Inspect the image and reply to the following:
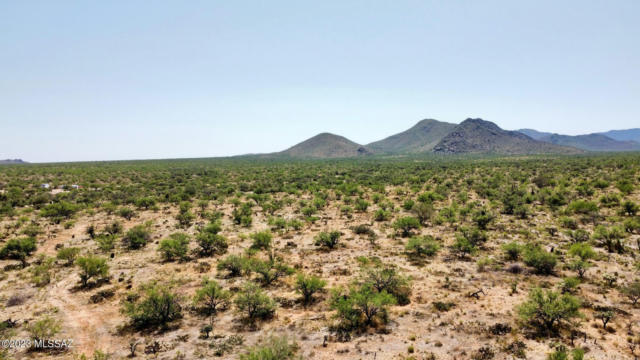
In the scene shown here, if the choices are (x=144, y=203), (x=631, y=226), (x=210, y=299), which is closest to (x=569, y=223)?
(x=631, y=226)

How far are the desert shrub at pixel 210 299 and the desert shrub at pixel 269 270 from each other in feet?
8.75

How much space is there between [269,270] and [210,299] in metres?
4.05

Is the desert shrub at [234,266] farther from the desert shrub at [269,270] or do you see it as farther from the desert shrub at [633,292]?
the desert shrub at [633,292]

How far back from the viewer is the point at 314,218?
31797 mm

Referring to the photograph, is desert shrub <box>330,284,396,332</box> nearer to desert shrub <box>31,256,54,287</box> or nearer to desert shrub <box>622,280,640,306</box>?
desert shrub <box>622,280,640,306</box>

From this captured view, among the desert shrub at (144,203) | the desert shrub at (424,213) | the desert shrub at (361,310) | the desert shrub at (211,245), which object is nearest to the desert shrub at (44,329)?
the desert shrub at (211,245)

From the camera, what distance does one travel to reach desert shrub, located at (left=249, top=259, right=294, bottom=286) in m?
17.8

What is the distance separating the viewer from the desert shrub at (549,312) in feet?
40.2

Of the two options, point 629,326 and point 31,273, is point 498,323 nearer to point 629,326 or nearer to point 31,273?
point 629,326

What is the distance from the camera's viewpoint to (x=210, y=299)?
1541 cm

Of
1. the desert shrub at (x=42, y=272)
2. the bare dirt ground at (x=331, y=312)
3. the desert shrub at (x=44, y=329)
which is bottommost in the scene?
the bare dirt ground at (x=331, y=312)

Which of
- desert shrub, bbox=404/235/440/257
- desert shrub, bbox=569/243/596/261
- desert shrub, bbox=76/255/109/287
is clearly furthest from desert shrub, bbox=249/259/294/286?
desert shrub, bbox=569/243/596/261

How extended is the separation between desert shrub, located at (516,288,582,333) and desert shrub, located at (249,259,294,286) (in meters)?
12.6

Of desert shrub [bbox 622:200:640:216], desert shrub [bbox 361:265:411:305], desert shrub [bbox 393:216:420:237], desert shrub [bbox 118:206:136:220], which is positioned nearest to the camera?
desert shrub [bbox 361:265:411:305]
